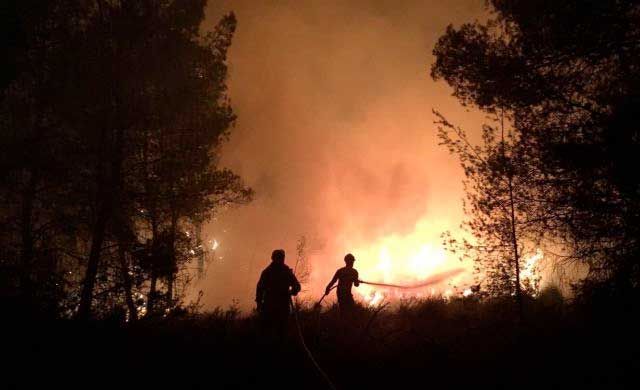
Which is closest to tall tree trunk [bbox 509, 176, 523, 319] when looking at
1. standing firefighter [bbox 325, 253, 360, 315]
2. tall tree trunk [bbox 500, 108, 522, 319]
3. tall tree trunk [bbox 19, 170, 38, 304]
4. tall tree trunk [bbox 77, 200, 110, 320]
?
tall tree trunk [bbox 500, 108, 522, 319]

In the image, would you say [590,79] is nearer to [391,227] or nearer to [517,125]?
[517,125]

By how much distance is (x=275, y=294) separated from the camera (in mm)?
6883

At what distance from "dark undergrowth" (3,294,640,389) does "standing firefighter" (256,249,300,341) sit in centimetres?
41

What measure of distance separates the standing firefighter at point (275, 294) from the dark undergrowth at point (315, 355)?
1.33 ft

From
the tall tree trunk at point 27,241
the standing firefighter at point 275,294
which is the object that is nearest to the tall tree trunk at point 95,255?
the tall tree trunk at point 27,241

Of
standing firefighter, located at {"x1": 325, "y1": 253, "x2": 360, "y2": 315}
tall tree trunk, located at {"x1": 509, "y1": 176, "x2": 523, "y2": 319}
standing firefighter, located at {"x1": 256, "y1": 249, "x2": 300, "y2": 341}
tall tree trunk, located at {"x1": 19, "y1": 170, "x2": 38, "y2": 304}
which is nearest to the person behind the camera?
standing firefighter, located at {"x1": 256, "y1": 249, "x2": 300, "y2": 341}

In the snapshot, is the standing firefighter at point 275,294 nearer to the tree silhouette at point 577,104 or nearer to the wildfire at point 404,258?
the tree silhouette at point 577,104

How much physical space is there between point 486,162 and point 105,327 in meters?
8.09

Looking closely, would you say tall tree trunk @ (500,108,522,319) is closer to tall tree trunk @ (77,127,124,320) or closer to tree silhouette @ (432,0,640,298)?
tree silhouette @ (432,0,640,298)

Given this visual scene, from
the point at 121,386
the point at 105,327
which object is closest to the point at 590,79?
the point at 121,386

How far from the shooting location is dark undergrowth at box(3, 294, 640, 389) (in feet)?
14.0

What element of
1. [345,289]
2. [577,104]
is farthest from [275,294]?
[577,104]

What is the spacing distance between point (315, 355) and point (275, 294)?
6.14ft

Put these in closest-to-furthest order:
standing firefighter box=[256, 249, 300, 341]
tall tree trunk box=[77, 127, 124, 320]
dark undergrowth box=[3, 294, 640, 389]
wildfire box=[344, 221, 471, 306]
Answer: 1. dark undergrowth box=[3, 294, 640, 389]
2. standing firefighter box=[256, 249, 300, 341]
3. tall tree trunk box=[77, 127, 124, 320]
4. wildfire box=[344, 221, 471, 306]
